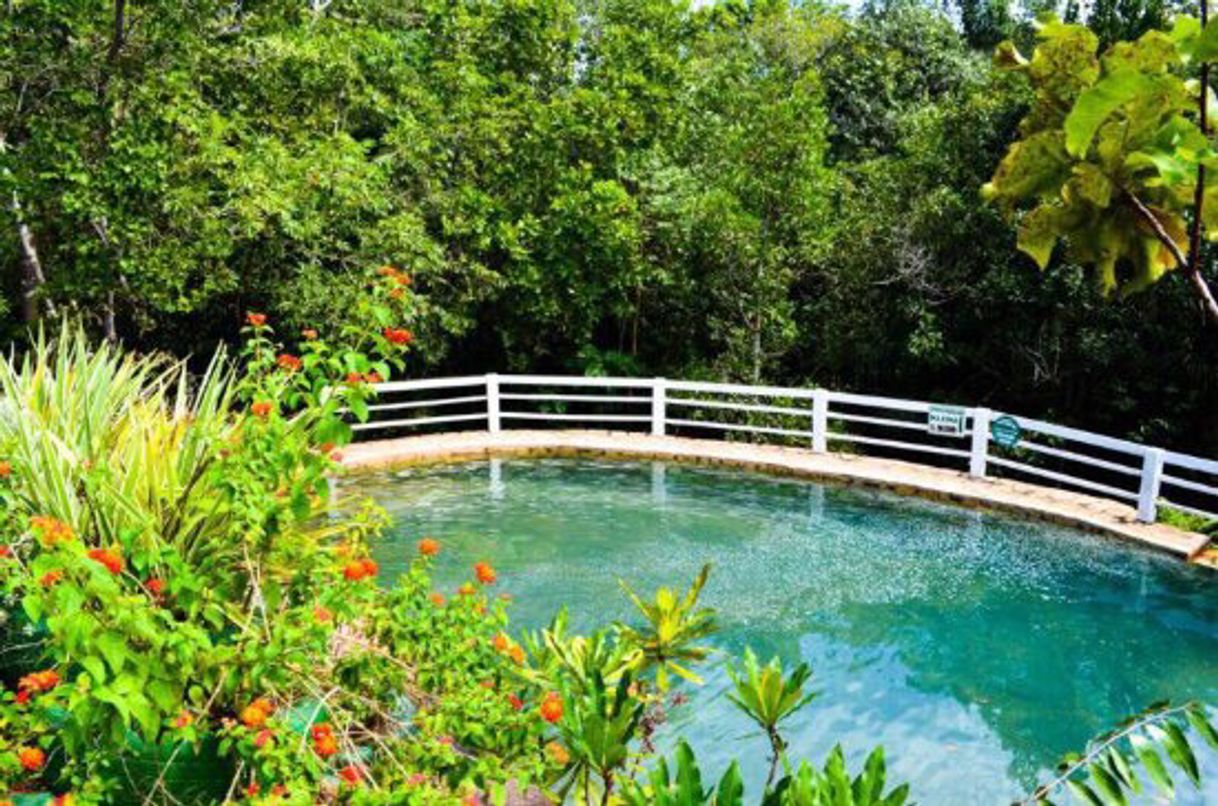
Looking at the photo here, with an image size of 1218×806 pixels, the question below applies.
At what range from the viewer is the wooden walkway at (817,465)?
8641 millimetres

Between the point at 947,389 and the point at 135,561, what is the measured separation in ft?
40.2

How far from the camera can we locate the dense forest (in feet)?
32.2

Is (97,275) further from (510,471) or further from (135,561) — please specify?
(135,561)

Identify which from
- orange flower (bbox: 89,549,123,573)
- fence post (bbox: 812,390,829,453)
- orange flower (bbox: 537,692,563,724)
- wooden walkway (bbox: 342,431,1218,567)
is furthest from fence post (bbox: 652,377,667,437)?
orange flower (bbox: 89,549,123,573)

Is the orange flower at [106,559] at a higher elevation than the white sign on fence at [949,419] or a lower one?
higher

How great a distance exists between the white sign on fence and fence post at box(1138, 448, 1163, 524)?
1.94 m

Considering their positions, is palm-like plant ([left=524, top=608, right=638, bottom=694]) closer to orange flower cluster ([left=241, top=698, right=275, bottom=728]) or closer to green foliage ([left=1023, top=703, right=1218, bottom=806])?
orange flower cluster ([left=241, top=698, right=275, bottom=728])

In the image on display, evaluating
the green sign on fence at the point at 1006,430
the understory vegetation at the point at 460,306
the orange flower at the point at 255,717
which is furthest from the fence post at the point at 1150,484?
the orange flower at the point at 255,717

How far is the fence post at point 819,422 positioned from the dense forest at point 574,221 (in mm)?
2284

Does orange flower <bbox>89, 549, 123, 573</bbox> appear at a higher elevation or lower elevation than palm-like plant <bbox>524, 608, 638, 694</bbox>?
higher

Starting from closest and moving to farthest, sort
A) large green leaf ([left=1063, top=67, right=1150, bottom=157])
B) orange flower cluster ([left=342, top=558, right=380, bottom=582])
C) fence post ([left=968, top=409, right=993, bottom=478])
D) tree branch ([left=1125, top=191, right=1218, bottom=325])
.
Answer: large green leaf ([left=1063, top=67, right=1150, bottom=157]) → tree branch ([left=1125, top=191, right=1218, bottom=325]) → orange flower cluster ([left=342, top=558, right=380, bottom=582]) → fence post ([left=968, top=409, right=993, bottom=478])

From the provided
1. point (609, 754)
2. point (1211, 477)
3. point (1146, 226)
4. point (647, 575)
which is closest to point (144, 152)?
point (647, 575)

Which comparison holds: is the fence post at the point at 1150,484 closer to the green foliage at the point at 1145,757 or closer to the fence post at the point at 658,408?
the fence post at the point at 658,408

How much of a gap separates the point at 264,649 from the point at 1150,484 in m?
8.06
